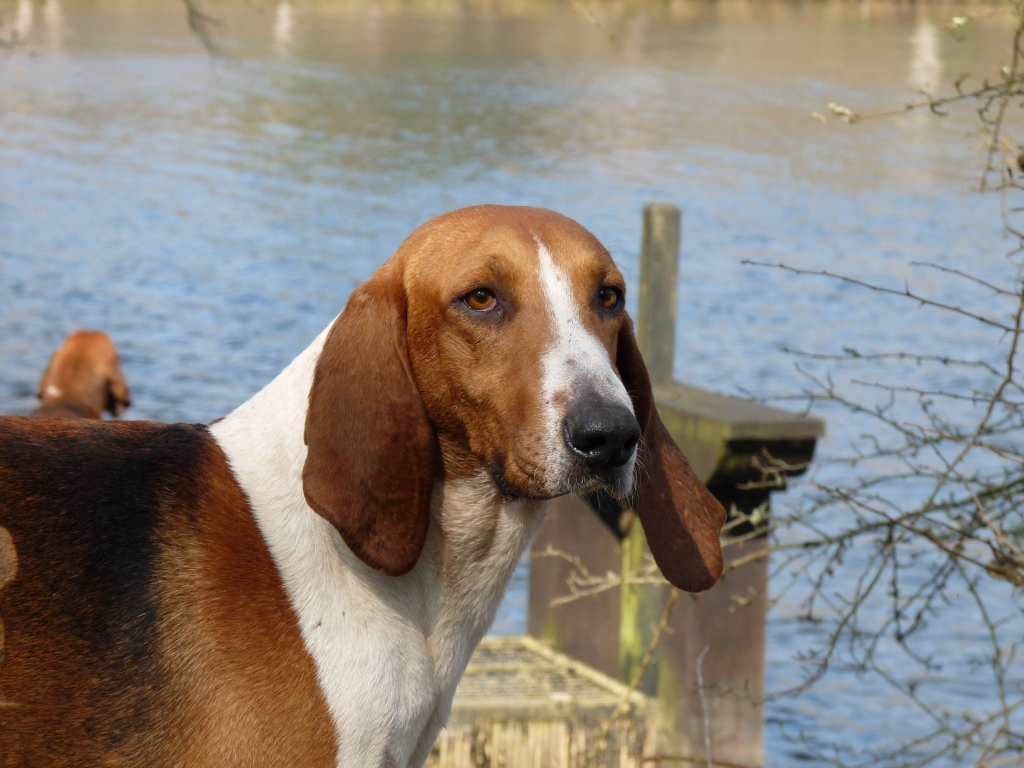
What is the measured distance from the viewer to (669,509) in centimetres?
342

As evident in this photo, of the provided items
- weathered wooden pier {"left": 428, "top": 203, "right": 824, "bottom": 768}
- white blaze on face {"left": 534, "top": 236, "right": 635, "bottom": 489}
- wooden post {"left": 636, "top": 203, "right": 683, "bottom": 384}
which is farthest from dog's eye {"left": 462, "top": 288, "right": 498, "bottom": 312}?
wooden post {"left": 636, "top": 203, "right": 683, "bottom": 384}

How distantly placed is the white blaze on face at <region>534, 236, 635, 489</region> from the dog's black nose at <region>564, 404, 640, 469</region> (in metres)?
0.02

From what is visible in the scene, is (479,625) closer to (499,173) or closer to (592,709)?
(592,709)

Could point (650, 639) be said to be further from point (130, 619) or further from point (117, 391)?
point (130, 619)

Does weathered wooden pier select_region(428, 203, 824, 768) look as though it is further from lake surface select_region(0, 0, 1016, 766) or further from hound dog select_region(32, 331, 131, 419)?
hound dog select_region(32, 331, 131, 419)

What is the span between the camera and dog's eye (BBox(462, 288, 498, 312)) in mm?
3031

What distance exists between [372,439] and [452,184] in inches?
708

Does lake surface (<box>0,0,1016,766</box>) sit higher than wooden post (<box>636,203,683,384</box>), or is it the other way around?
wooden post (<box>636,203,683,384</box>)

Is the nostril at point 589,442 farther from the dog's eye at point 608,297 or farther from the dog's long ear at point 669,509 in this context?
the dog's long ear at point 669,509

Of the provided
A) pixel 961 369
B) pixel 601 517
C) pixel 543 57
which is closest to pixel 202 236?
pixel 961 369

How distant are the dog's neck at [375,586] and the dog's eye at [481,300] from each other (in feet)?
1.08

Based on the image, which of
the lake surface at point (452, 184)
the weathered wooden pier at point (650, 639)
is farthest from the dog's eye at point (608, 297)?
the weathered wooden pier at point (650, 639)

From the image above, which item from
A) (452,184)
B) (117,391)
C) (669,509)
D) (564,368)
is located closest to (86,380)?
(117,391)

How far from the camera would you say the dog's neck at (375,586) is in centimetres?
284
